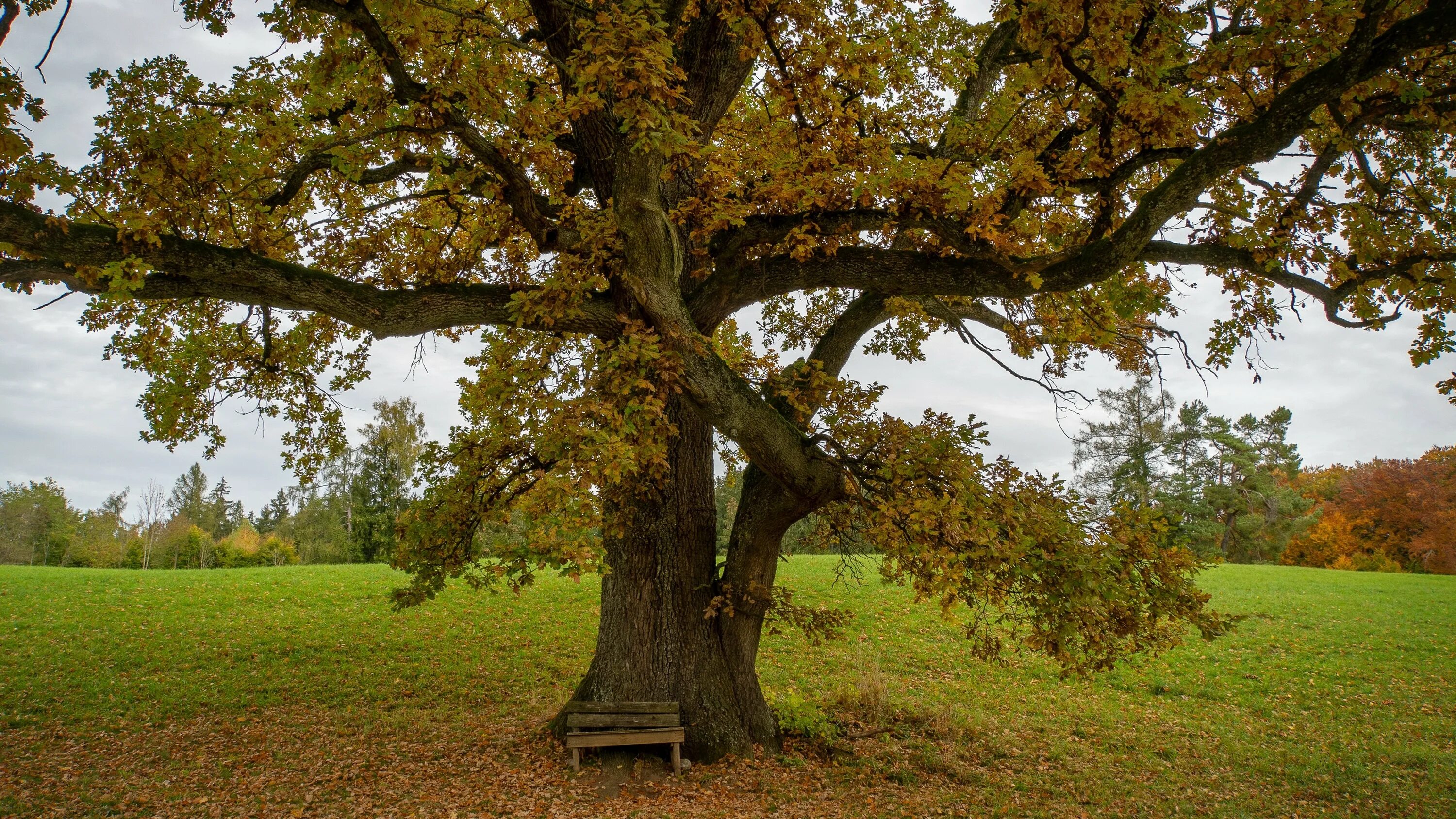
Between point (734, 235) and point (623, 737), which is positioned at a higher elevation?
point (734, 235)

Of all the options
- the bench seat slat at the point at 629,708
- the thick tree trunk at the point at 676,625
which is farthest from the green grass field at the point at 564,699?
the bench seat slat at the point at 629,708

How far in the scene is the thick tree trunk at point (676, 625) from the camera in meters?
7.77

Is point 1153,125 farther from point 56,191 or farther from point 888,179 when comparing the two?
point 56,191

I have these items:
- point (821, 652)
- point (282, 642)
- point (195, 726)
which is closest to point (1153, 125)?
point (821, 652)

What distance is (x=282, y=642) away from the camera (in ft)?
40.7

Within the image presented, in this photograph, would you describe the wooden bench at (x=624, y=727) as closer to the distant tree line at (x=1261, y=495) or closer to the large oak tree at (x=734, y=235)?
the large oak tree at (x=734, y=235)

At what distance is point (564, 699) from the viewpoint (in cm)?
988

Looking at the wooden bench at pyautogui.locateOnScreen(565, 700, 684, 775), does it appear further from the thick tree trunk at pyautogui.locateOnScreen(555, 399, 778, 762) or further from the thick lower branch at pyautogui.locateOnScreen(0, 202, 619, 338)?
the thick lower branch at pyautogui.locateOnScreen(0, 202, 619, 338)

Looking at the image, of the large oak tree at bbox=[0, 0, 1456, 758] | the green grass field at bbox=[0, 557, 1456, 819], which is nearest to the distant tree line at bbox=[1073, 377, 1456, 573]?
the green grass field at bbox=[0, 557, 1456, 819]

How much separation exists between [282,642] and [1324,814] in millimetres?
13958

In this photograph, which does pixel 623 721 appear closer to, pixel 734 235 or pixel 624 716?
pixel 624 716

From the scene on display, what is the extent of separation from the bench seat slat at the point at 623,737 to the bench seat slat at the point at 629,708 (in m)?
0.16

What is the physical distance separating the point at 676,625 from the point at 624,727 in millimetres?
1077

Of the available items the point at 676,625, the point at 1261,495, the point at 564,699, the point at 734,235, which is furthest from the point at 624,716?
the point at 1261,495
